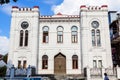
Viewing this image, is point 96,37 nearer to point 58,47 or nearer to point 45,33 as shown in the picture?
point 58,47

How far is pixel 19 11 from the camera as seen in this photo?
90.3 ft

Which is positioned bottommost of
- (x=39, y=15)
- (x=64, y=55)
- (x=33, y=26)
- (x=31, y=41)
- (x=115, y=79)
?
(x=115, y=79)

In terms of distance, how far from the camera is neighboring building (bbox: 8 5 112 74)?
85.5ft

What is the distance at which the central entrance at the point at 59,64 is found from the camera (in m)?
26.6

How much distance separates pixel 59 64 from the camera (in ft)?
87.9

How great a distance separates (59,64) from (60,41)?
122 inches

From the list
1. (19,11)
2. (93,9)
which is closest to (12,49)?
(19,11)

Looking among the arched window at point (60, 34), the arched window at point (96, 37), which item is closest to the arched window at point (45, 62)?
the arched window at point (60, 34)

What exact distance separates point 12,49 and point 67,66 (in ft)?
24.7

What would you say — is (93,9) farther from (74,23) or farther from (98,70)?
(98,70)

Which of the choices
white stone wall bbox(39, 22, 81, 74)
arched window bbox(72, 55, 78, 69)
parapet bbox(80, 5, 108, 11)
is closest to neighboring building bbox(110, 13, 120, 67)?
parapet bbox(80, 5, 108, 11)

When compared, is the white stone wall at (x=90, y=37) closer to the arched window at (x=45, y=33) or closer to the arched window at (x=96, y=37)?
the arched window at (x=96, y=37)

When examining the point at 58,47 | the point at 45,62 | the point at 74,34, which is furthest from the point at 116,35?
the point at 45,62

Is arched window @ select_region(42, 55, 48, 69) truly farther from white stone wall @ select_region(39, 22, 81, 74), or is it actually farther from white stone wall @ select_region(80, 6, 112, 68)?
white stone wall @ select_region(80, 6, 112, 68)
